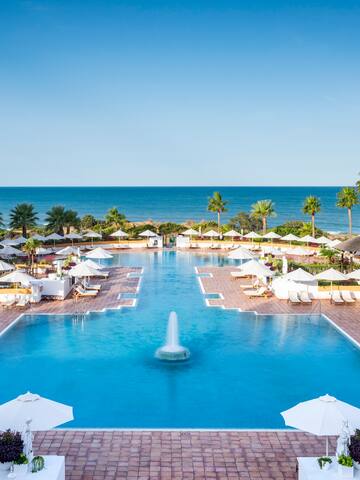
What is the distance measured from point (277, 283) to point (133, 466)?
17.7 m

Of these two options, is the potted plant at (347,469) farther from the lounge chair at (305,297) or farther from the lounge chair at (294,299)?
the lounge chair at (305,297)

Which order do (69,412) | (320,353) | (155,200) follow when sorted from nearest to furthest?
1. (69,412)
2. (320,353)
3. (155,200)

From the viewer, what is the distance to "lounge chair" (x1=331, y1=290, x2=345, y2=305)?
25.2 meters

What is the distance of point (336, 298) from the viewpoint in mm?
25797

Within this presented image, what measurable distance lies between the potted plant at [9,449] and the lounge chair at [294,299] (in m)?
18.3

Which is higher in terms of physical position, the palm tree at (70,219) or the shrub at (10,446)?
the palm tree at (70,219)

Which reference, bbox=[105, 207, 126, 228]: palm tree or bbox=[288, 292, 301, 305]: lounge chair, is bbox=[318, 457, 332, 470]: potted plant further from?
bbox=[105, 207, 126, 228]: palm tree

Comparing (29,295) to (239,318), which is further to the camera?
(29,295)

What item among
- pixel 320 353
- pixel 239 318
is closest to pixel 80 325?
pixel 239 318

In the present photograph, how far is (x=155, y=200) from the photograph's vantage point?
186500 mm

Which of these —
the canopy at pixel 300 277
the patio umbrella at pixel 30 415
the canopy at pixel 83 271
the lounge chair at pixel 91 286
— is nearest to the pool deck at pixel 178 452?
the patio umbrella at pixel 30 415

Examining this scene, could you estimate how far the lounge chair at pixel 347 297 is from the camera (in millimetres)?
25531

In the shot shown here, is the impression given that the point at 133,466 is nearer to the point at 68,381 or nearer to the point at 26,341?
the point at 68,381

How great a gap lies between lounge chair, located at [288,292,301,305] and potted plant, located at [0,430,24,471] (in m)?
18.3
